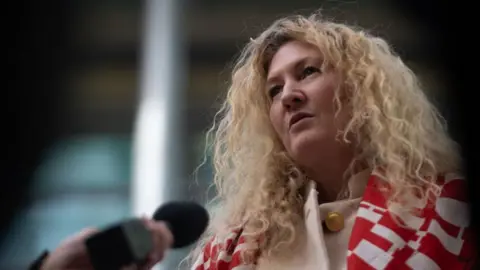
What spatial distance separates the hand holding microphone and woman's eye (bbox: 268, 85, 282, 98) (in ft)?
1.24

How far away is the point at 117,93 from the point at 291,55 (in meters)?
0.24

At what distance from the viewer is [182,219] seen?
40 centimetres

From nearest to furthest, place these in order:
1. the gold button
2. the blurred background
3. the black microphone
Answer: the black microphone → the blurred background → the gold button

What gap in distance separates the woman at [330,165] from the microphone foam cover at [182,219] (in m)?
0.20

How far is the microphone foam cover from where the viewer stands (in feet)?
1.28

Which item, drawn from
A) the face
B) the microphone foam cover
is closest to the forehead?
the face

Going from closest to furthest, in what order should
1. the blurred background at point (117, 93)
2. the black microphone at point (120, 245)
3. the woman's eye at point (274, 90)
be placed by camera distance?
the black microphone at point (120, 245) < the blurred background at point (117, 93) < the woman's eye at point (274, 90)

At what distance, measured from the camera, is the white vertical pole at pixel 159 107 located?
717 millimetres

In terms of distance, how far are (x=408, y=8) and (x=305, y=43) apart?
199 mm

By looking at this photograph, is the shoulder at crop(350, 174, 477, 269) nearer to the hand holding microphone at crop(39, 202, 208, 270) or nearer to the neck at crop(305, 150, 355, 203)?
the neck at crop(305, 150, 355, 203)

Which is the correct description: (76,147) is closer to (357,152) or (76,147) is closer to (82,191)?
(82,191)

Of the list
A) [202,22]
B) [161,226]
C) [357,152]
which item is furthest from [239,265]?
[202,22]

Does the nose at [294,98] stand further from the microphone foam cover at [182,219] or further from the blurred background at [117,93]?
the microphone foam cover at [182,219]

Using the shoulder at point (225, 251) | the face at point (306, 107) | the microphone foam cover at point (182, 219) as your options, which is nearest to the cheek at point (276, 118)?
the face at point (306, 107)
